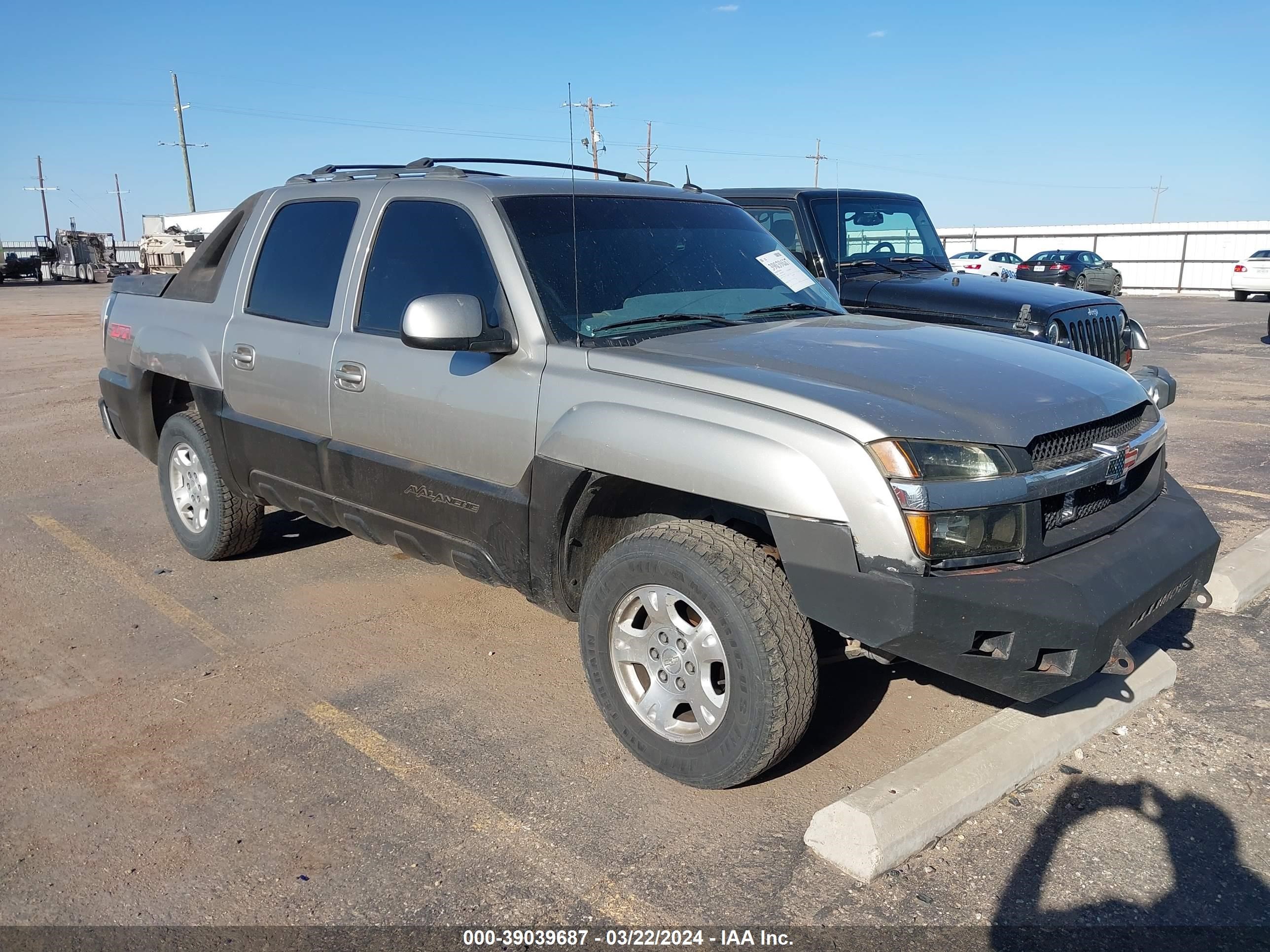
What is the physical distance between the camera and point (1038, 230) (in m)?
48.9

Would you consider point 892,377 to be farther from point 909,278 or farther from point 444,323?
point 909,278

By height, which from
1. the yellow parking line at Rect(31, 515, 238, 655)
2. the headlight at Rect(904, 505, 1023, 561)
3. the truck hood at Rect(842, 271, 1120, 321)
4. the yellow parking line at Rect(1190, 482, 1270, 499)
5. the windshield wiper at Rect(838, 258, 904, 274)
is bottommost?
the yellow parking line at Rect(1190, 482, 1270, 499)

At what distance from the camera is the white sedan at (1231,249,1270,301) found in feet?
96.7

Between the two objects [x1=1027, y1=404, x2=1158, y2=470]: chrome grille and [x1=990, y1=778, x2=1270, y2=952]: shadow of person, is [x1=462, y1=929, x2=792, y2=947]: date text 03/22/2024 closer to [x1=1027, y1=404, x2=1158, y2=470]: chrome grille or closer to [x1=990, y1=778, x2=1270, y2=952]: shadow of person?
[x1=990, y1=778, x2=1270, y2=952]: shadow of person

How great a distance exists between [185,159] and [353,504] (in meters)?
55.6

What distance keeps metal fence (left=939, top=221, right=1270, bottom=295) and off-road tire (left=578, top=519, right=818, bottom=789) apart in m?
38.0

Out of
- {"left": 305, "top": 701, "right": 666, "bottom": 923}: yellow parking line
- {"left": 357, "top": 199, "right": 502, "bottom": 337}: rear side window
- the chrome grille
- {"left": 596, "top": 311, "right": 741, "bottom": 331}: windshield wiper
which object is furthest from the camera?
{"left": 357, "top": 199, "right": 502, "bottom": 337}: rear side window

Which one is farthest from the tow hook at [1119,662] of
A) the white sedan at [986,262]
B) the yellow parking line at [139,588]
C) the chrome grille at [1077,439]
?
the white sedan at [986,262]

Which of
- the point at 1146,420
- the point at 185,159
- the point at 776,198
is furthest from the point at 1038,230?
the point at 1146,420

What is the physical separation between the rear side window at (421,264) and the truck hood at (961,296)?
4.02 metres

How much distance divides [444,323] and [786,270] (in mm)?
1777

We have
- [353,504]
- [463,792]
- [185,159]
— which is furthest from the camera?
[185,159]

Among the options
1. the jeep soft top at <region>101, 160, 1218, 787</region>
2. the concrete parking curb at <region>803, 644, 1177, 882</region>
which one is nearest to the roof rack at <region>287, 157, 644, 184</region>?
the jeep soft top at <region>101, 160, 1218, 787</region>

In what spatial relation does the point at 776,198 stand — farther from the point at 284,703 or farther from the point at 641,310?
the point at 284,703
